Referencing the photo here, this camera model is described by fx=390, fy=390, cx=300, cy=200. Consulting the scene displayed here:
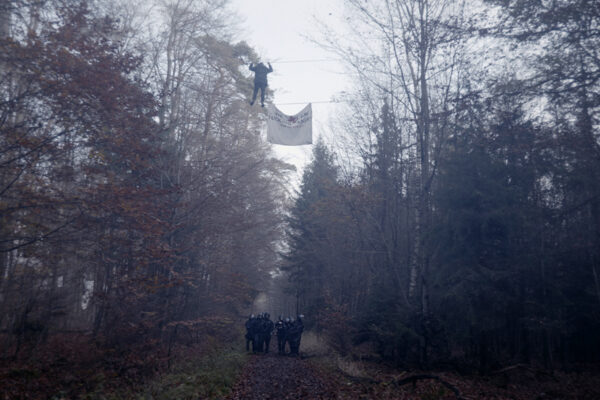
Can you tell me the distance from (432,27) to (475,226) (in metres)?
7.84

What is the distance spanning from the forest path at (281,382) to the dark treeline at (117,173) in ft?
9.44

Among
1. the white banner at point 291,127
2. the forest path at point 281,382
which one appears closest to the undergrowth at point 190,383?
the forest path at point 281,382

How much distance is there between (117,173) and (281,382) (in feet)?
30.0

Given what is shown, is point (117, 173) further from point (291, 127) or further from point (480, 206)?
point (480, 206)

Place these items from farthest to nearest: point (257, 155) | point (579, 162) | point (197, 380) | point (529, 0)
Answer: point (257, 155)
point (579, 162)
point (197, 380)
point (529, 0)

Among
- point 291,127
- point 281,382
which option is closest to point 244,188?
point 291,127

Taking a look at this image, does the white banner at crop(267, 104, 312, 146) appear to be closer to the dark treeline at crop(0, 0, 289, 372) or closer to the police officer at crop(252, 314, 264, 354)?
the dark treeline at crop(0, 0, 289, 372)

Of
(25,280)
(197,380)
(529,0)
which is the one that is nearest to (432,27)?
(529,0)

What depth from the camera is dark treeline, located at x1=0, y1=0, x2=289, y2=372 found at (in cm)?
1011

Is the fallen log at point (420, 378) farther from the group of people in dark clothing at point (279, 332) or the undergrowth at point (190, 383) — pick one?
the group of people in dark clothing at point (279, 332)

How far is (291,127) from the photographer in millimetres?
14539

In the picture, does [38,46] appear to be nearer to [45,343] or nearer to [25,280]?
[25,280]

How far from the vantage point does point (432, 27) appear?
13570 mm

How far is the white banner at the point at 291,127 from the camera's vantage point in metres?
14.3
